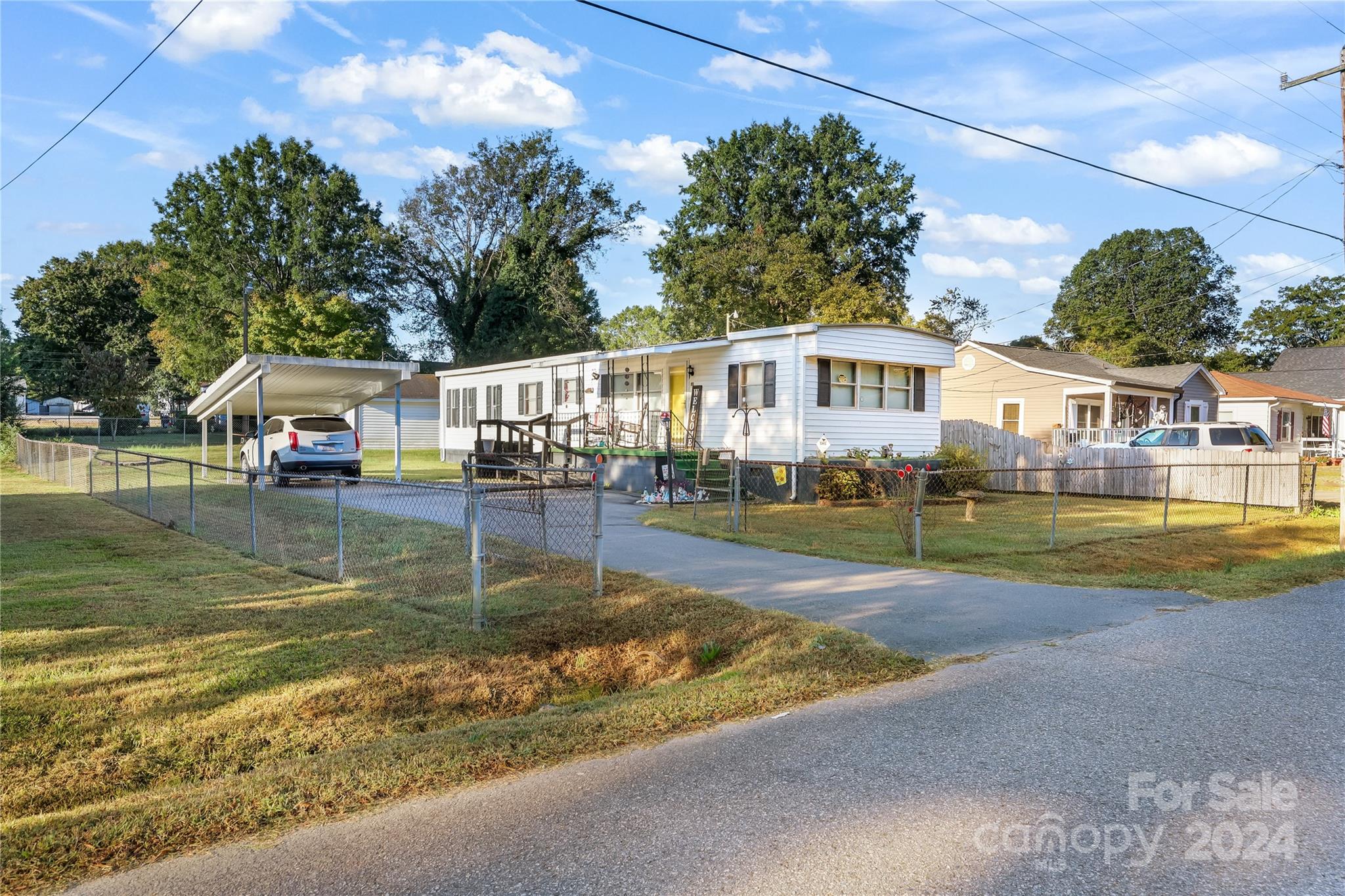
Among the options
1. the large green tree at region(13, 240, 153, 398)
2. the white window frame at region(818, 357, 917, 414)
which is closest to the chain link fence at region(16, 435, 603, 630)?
the white window frame at region(818, 357, 917, 414)

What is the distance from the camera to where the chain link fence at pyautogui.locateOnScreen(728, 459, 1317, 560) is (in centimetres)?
1319

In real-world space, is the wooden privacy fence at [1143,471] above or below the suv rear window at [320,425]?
below

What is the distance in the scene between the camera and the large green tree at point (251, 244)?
153ft

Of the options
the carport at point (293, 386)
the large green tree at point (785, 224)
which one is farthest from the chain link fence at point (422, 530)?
the large green tree at point (785, 224)

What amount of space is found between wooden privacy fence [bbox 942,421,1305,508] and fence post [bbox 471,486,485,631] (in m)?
10.5

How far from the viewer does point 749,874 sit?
3.11 meters

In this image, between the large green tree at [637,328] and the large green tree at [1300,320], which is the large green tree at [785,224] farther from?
the large green tree at [1300,320]

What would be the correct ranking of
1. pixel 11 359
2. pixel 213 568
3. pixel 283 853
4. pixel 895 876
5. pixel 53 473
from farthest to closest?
pixel 11 359
pixel 53 473
pixel 213 568
pixel 283 853
pixel 895 876

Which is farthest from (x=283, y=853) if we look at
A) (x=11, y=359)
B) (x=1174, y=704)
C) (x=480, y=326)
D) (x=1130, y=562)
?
(x=480, y=326)

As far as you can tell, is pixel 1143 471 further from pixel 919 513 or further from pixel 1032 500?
pixel 919 513

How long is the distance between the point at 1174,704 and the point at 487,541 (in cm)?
687

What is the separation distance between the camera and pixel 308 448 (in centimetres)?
1878

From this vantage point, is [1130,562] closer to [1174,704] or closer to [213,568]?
[1174,704]

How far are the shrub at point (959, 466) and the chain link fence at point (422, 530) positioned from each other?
10.3 meters
